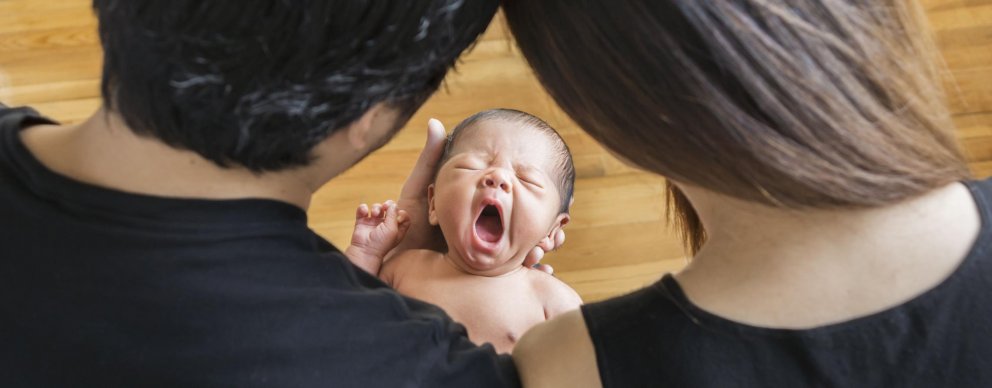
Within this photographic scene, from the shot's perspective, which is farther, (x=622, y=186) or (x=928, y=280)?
(x=622, y=186)

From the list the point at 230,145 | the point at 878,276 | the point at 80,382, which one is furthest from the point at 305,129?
the point at 878,276

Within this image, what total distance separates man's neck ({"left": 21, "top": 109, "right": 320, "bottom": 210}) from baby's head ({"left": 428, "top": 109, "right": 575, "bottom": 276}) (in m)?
0.54

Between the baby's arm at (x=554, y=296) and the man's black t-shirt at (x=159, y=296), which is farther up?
the man's black t-shirt at (x=159, y=296)

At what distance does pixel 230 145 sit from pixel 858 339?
43 cm

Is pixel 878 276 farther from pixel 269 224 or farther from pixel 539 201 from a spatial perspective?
pixel 539 201

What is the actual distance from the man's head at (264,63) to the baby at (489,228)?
1.85 ft

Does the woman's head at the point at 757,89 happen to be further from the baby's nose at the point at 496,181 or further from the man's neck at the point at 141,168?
the baby's nose at the point at 496,181

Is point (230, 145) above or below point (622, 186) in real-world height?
above

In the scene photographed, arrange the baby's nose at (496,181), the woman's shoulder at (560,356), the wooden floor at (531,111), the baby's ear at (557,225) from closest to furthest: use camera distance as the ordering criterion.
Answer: the woman's shoulder at (560,356)
the baby's nose at (496,181)
the baby's ear at (557,225)
the wooden floor at (531,111)

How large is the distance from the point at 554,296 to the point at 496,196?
163mm

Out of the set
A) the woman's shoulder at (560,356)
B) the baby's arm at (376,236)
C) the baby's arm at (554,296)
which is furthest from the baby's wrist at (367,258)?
the woman's shoulder at (560,356)

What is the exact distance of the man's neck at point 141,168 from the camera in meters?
0.65

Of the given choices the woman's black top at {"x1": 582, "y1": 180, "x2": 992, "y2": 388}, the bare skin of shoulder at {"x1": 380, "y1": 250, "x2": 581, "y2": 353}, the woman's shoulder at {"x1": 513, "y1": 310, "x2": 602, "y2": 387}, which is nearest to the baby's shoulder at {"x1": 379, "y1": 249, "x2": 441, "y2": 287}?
the bare skin of shoulder at {"x1": 380, "y1": 250, "x2": 581, "y2": 353}

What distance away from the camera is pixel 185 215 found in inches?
25.7
